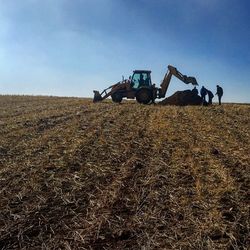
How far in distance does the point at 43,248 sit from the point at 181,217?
2206mm

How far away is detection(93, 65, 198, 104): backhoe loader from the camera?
103 ft

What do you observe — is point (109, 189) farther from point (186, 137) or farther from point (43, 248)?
point (186, 137)

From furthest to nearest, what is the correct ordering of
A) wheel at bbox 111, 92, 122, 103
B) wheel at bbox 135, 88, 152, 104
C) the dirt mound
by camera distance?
wheel at bbox 111, 92, 122, 103 < wheel at bbox 135, 88, 152, 104 < the dirt mound

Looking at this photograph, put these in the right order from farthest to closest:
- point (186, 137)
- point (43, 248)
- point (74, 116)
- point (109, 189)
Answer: point (74, 116) < point (186, 137) < point (109, 189) < point (43, 248)

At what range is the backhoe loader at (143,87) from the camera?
31328 millimetres

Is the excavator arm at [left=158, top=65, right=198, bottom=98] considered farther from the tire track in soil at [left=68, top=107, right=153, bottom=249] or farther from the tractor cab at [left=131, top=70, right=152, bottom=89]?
the tire track in soil at [left=68, top=107, right=153, bottom=249]

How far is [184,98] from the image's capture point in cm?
2978

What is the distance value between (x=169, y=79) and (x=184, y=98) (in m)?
2.81

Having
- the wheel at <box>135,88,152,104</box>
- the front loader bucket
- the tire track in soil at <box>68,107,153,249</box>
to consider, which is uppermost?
the wheel at <box>135,88,152,104</box>

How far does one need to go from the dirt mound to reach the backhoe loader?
1758mm

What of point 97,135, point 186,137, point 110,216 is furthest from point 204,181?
point 97,135

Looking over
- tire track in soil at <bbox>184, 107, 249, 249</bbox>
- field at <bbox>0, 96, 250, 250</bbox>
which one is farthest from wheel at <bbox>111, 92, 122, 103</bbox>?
tire track in soil at <bbox>184, 107, 249, 249</bbox>

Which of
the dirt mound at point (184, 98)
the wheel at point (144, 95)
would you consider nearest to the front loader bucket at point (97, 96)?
the wheel at point (144, 95)

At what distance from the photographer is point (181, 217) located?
717cm
